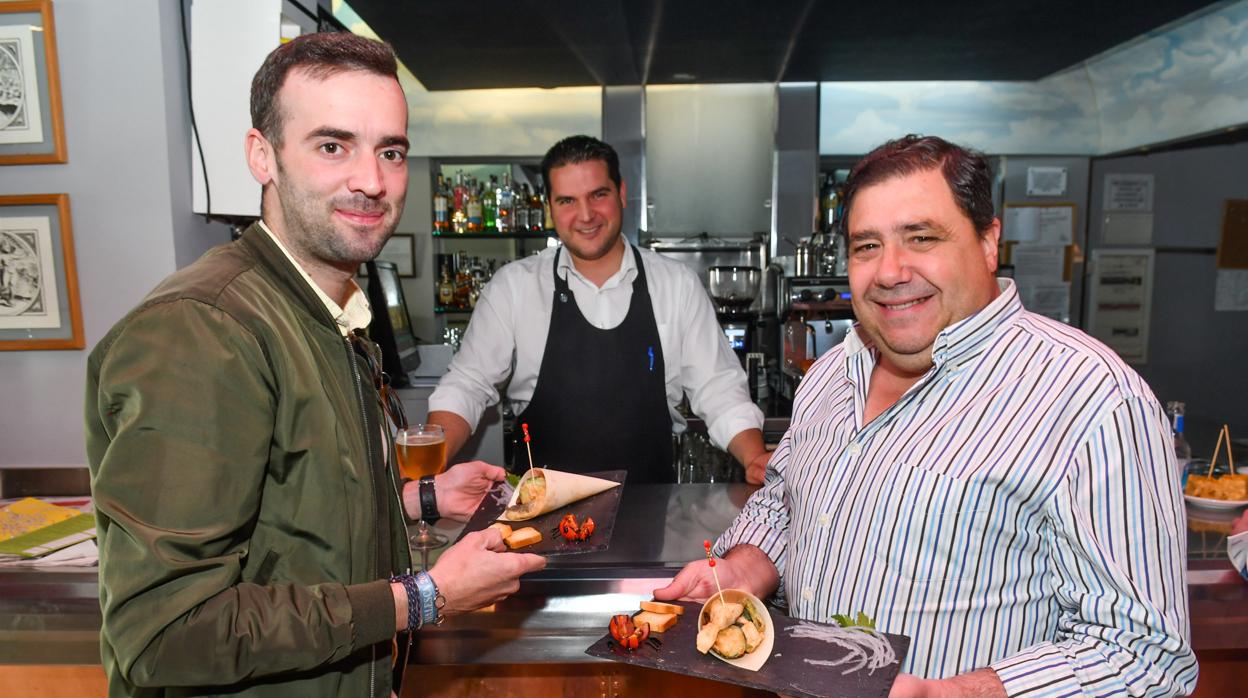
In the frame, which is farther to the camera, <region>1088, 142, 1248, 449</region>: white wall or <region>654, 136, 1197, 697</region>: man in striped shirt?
<region>1088, 142, 1248, 449</region>: white wall

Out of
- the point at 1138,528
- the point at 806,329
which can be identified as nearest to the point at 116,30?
the point at 1138,528

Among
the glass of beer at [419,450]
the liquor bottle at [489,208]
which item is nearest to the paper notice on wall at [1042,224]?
the liquor bottle at [489,208]

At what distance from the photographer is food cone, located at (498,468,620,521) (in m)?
1.72

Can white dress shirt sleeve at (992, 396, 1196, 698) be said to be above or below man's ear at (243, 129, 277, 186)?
below

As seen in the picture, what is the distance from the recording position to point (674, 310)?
2994 millimetres

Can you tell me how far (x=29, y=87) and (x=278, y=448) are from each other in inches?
69.1

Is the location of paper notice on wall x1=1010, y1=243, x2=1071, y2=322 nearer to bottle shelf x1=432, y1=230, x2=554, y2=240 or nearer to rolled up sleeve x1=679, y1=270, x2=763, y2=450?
bottle shelf x1=432, y1=230, x2=554, y2=240

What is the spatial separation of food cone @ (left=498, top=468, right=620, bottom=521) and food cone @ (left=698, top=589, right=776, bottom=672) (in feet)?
1.60

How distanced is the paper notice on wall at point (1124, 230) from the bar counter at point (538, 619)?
14.8ft

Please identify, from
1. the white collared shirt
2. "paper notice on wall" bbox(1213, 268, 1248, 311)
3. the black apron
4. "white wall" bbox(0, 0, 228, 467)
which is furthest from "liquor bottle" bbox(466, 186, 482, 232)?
"paper notice on wall" bbox(1213, 268, 1248, 311)

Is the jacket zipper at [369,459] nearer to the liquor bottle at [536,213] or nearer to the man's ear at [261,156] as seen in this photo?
the man's ear at [261,156]

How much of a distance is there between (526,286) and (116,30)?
4.74 feet

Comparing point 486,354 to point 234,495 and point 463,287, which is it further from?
point 463,287

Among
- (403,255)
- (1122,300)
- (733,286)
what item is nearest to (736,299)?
(733,286)
